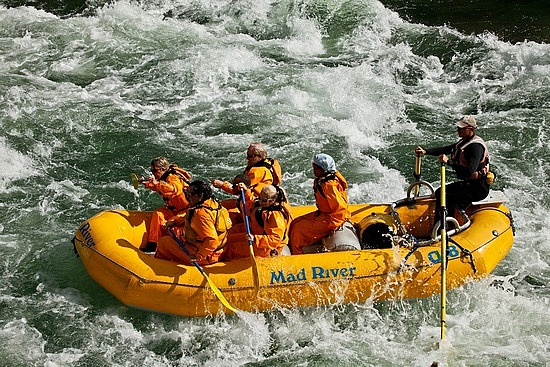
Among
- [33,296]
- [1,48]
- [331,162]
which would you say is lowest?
[33,296]

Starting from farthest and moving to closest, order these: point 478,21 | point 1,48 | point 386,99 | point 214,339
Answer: point 478,21 < point 1,48 < point 386,99 < point 214,339

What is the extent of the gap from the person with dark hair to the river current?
2.26 feet

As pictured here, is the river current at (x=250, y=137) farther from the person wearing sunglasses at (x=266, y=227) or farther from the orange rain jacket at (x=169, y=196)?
the orange rain jacket at (x=169, y=196)

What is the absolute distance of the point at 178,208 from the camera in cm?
868

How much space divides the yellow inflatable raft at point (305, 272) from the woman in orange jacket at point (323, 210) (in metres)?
0.16

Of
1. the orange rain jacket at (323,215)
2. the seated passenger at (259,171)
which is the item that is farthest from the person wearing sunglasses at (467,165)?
the seated passenger at (259,171)

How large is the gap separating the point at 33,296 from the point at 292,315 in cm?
302

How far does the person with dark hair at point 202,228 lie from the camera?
25.4ft

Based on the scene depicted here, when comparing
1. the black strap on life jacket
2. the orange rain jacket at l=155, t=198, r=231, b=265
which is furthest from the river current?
the black strap on life jacket

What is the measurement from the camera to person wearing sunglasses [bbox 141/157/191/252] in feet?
27.7

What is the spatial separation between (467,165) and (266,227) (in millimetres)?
2375

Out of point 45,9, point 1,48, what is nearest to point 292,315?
point 1,48

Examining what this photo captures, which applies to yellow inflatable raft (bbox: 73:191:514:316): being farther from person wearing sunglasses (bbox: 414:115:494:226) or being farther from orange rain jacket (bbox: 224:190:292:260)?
person wearing sunglasses (bbox: 414:115:494:226)

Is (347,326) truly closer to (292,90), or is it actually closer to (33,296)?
(33,296)
